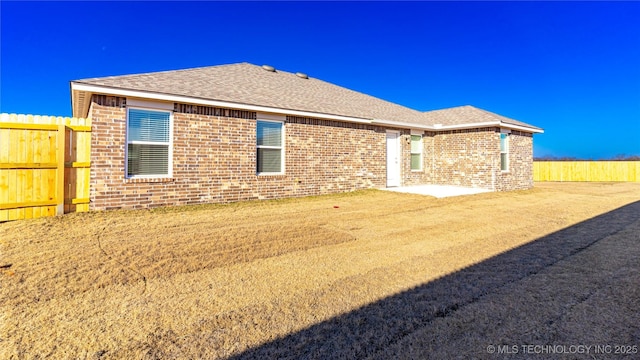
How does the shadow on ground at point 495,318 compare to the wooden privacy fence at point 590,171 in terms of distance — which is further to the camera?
the wooden privacy fence at point 590,171

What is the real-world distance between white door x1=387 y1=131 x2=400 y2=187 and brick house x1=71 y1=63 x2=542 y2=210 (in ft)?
0.15

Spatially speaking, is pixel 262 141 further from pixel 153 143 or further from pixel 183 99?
pixel 153 143

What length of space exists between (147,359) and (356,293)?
1.90 m

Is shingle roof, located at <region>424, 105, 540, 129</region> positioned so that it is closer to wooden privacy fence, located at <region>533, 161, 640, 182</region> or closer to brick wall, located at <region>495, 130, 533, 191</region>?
brick wall, located at <region>495, 130, 533, 191</region>

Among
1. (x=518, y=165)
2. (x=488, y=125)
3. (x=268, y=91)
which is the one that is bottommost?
(x=518, y=165)

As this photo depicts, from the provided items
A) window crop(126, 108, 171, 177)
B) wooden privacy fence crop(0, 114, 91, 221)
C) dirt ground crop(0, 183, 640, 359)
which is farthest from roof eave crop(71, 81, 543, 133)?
dirt ground crop(0, 183, 640, 359)

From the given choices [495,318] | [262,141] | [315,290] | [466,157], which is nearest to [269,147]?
[262,141]

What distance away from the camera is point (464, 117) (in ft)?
48.7

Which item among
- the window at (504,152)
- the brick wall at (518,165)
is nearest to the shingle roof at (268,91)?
the brick wall at (518,165)

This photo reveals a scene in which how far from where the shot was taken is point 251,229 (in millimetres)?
6055

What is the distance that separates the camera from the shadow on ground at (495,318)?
87.5 inches

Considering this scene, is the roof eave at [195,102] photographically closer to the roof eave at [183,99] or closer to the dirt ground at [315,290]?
the roof eave at [183,99]

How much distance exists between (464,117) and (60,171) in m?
15.3

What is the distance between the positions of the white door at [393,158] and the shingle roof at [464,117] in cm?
259
